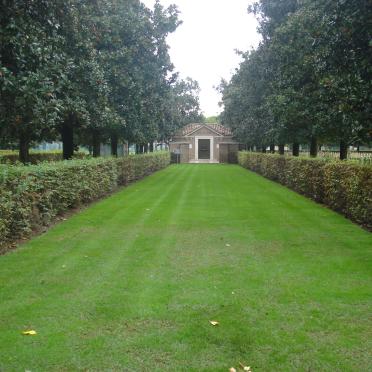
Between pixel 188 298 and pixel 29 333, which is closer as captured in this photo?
pixel 29 333

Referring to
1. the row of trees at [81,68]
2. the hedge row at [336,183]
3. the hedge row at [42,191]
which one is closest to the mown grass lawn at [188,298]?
the hedge row at [42,191]

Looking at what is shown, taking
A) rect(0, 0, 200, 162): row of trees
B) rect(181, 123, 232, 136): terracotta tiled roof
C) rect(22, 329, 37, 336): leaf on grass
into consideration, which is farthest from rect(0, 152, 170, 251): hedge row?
rect(181, 123, 232, 136): terracotta tiled roof

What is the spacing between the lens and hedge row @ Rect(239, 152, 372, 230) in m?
10.3

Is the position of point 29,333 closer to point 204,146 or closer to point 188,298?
point 188,298

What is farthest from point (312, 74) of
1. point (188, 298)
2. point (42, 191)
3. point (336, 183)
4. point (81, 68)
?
point (188, 298)

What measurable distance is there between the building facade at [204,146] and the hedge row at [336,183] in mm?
36441

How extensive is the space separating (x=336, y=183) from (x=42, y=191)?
7.69 m

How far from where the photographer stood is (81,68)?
1505cm

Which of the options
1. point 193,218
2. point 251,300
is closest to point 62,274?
point 251,300

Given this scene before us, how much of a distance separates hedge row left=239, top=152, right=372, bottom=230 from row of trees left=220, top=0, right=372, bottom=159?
86cm

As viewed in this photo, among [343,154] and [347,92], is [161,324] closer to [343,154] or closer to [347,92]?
[347,92]

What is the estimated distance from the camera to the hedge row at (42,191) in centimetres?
821

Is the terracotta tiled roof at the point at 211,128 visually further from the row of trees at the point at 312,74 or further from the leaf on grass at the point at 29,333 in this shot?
the leaf on grass at the point at 29,333

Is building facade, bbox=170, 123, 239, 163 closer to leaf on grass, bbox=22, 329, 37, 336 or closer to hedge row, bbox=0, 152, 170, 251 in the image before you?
hedge row, bbox=0, 152, 170, 251
